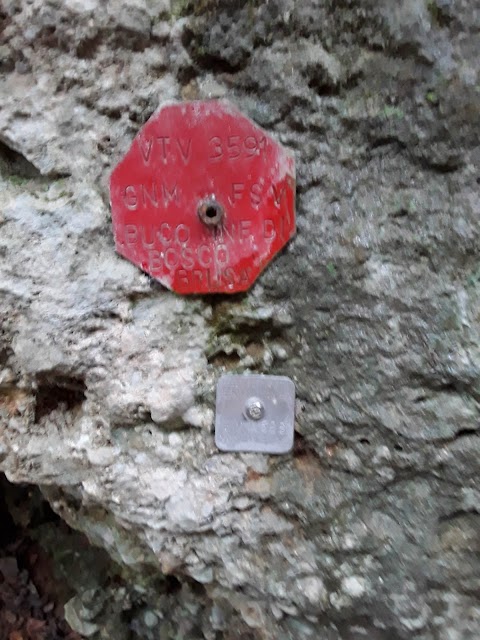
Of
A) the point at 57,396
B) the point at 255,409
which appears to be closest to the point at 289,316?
the point at 255,409

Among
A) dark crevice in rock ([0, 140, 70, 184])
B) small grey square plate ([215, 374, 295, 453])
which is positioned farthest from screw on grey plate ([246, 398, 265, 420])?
dark crevice in rock ([0, 140, 70, 184])

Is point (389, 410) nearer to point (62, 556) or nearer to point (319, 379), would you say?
point (319, 379)

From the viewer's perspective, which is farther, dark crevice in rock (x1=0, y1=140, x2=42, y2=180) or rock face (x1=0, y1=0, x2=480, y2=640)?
dark crevice in rock (x1=0, y1=140, x2=42, y2=180)

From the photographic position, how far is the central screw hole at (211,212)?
25.5 inches

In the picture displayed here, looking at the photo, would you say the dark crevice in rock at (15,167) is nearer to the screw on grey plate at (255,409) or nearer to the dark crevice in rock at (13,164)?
the dark crevice in rock at (13,164)

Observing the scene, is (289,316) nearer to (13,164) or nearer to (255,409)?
(255,409)

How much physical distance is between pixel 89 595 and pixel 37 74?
0.87 metres

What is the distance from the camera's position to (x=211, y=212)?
650mm

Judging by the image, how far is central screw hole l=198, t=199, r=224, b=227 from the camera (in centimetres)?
65

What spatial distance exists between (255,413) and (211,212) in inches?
9.8

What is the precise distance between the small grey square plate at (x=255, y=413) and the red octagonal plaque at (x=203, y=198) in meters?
0.12

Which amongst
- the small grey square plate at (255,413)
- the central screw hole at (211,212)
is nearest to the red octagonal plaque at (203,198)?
the central screw hole at (211,212)

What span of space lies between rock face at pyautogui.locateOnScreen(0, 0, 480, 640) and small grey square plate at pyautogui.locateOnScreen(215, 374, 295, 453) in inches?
0.7

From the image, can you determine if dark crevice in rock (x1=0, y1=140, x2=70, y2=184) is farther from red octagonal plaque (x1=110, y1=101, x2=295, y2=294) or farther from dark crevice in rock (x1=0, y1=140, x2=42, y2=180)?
red octagonal plaque (x1=110, y1=101, x2=295, y2=294)
